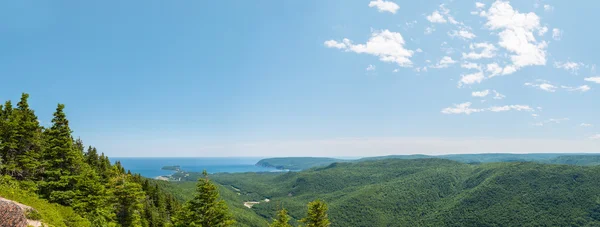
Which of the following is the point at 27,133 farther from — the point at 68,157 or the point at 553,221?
the point at 553,221

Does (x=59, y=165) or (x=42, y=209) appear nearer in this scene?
(x=42, y=209)

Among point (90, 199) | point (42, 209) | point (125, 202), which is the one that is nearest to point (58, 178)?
point (90, 199)

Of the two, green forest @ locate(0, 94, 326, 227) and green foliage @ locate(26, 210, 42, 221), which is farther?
green forest @ locate(0, 94, 326, 227)

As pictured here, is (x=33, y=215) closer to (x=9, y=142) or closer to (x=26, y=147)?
(x=9, y=142)

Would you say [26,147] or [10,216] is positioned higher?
[26,147]

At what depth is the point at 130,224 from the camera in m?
33.2

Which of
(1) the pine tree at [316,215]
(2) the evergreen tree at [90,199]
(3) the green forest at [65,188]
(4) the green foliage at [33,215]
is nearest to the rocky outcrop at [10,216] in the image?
(4) the green foliage at [33,215]

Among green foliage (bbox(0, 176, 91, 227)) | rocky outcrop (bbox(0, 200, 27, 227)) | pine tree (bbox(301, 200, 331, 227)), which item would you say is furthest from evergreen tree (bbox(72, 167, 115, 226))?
pine tree (bbox(301, 200, 331, 227))

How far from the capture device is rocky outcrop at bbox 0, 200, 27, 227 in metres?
16.1

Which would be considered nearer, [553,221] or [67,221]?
[67,221]

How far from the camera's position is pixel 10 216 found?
16.5m

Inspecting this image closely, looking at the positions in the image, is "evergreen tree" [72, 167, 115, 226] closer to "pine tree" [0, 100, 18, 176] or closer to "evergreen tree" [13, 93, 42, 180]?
"evergreen tree" [13, 93, 42, 180]

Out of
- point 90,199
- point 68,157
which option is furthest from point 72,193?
point 68,157

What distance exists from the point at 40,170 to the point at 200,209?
61.0 feet
